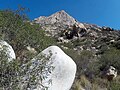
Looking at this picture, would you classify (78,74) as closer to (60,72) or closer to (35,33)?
(35,33)

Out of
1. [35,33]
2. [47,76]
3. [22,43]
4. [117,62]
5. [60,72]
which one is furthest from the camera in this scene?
[117,62]

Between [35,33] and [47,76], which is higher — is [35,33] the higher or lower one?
the higher one

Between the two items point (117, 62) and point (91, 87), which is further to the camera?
point (117, 62)

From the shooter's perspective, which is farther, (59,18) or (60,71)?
(59,18)

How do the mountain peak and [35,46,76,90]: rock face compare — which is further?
the mountain peak

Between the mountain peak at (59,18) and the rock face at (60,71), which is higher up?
the mountain peak at (59,18)

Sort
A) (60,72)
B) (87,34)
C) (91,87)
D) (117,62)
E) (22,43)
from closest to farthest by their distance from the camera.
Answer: (60,72)
(22,43)
(91,87)
(117,62)
(87,34)

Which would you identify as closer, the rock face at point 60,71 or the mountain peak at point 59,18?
the rock face at point 60,71

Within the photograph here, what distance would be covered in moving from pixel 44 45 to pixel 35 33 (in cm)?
107

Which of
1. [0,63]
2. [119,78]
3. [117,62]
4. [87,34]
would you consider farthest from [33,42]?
[87,34]

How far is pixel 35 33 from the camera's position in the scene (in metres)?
13.1

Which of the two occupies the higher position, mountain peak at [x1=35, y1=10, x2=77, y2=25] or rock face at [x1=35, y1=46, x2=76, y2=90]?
mountain peak at [x1=35, y1=10, x2=77, y2=25]

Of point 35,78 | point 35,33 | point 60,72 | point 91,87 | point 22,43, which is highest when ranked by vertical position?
point 35,33

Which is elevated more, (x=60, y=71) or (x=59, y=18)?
(x=59, y=18)
